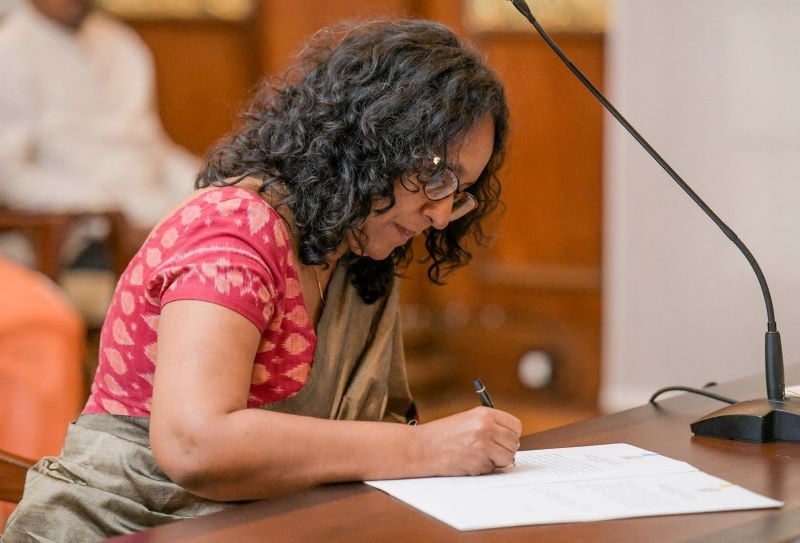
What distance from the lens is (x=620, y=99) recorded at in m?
4.23

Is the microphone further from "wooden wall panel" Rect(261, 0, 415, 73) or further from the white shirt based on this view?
"wooden wall panel" Rect(261, 0, 415, 73)

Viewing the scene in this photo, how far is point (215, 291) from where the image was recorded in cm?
139

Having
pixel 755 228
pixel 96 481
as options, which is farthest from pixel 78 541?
pixel 755 228

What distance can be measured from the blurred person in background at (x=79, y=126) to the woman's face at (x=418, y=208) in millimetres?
2264

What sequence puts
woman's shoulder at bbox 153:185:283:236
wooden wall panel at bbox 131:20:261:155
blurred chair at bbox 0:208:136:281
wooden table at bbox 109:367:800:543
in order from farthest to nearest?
1. wooden wall panel at bbox 131:20:261:155
2. blurred chair at bbox 0:208:136:281
3. woman's shoulder at bbox 153:185:283:236
4. wooden table at bbox 109:367:800:543

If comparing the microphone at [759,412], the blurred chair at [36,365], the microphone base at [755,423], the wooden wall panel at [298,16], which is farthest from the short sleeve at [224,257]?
the wooden wall panel at [298,16]

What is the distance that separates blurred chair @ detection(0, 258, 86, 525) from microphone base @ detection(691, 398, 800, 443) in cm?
166

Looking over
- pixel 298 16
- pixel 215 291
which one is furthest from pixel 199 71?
pixel 215 291

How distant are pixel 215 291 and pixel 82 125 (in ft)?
9.84

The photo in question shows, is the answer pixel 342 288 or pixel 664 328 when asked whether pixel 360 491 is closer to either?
pixel 342 288

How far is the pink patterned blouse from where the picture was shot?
4.65 feet

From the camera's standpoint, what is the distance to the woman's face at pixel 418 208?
5.28ft

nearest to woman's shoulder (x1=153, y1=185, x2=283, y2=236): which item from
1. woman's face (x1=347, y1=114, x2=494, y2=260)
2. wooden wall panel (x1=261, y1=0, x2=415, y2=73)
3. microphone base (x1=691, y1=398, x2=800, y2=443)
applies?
woman's face (x1=347, y1=114, x2=494, y2=260)

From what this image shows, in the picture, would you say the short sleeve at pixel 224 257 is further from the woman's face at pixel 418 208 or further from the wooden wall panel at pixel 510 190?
the wooden wall panel at pixel 510 190
